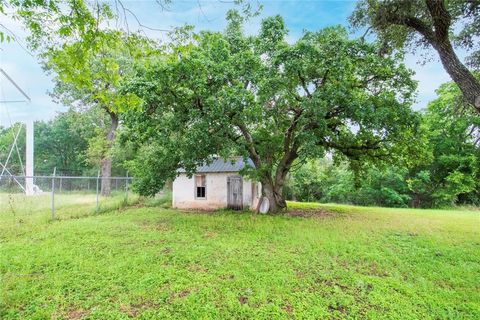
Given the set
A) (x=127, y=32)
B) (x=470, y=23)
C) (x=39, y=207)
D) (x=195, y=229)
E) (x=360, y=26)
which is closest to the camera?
(x=127, y=32)

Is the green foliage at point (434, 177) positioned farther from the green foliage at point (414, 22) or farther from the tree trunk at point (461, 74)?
the tree trunk at point (461, 74)

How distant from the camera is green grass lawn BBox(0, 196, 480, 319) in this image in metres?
3.50

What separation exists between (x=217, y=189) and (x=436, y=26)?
10997 millimetres

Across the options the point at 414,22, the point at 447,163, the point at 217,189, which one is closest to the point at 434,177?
the point at 447,163

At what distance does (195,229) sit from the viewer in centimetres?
807

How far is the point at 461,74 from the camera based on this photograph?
473 cm

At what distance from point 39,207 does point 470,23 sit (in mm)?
13997

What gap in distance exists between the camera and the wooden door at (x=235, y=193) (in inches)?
536

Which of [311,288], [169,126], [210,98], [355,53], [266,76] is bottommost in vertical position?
[311,288]

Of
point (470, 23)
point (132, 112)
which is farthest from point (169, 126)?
point (470, 23)

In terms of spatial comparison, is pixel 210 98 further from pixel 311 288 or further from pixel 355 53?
pixel 311 288

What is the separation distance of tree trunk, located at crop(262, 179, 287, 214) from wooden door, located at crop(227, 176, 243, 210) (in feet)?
A: 7.02

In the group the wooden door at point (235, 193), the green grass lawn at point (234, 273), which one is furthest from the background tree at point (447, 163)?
the green grass lawn at point (234, 273)

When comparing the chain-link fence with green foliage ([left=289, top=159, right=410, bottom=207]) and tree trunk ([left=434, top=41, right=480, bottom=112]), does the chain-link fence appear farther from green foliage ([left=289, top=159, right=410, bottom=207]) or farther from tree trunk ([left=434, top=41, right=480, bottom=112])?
green foliage ([left=289, top=159, right=410, bottom=207])
